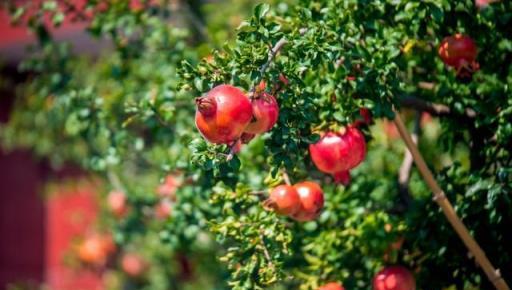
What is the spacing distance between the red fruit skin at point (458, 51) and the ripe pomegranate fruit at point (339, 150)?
304mm

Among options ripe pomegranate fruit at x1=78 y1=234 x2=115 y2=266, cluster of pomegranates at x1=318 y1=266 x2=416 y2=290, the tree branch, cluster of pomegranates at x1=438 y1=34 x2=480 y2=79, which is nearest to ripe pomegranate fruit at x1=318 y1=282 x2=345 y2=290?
cluster of pomegranates at x1=318 y1=266 x2=416 y2=290

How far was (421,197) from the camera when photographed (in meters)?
2.23

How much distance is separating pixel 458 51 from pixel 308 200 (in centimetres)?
53

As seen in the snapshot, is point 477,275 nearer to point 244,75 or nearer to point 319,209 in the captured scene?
point 319,209

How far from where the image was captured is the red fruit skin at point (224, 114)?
155 centimetres

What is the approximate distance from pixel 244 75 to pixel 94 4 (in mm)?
1212

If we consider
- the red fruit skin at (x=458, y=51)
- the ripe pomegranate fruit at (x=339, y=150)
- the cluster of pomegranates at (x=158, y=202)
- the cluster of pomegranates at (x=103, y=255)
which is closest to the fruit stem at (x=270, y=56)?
the ripe pomegranate fruit at (x=339, y=150)

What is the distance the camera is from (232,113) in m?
1.55

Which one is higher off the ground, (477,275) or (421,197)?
(421,197)

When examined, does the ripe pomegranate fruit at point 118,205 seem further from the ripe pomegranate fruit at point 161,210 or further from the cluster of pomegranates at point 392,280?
the cluster of pomegranates at point 392,280

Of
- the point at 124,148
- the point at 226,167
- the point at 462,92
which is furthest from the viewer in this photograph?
the point at 124,148

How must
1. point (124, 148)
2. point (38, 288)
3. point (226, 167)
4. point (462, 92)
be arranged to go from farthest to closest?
point (38, 288)
point (124, 148)
point (462, 92)
point (226, 167)

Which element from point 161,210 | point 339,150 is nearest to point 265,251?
point 339,150

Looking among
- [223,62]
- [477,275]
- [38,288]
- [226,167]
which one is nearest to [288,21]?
[223,62]
